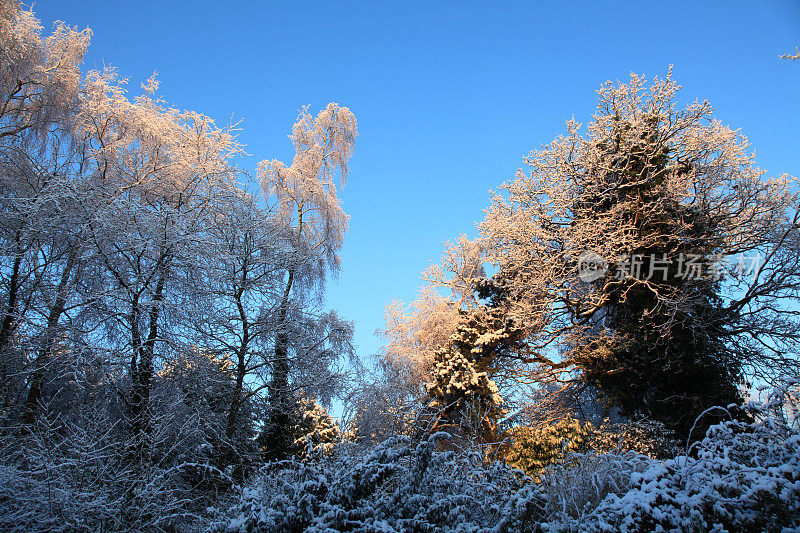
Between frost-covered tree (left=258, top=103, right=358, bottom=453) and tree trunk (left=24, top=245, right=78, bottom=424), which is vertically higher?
frost-covered tree (left=258, top=103, right=358, bottom=453)

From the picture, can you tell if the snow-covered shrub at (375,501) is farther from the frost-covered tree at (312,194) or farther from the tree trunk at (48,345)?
the frost-covered tree at (312,194)

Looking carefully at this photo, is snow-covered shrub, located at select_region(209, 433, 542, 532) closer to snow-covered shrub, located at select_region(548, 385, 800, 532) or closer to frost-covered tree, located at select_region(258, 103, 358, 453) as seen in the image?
snow-covered shrub, located at select_region(548, 385, 800, 532)

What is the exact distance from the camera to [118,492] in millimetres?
4633

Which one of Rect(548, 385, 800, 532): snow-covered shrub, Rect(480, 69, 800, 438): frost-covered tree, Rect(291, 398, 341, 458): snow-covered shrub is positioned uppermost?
Rect(480, 69, 800, 438): frost-covered tree

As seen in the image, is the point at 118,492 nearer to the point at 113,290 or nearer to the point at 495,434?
the point at 113,290

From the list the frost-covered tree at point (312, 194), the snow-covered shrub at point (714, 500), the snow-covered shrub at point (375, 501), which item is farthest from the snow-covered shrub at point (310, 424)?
the snow-covered shrub at point (714, 500)

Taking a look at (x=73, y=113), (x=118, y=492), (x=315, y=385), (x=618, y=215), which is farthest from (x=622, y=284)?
(x=73, y=113)

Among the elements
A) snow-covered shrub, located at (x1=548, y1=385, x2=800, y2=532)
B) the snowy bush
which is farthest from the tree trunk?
snow-covered shrub, located at (x1=548, y1=385, x2=800, y2=532)

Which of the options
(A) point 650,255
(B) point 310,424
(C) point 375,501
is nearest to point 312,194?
(B) point 310,424

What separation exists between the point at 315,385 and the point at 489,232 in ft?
20.3

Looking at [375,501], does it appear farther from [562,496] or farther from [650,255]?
[650,255]

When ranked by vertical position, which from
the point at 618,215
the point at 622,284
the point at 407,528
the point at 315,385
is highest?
the point at 618,215

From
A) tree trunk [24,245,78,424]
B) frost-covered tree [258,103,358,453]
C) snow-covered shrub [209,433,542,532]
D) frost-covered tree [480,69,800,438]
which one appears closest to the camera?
snow-covered shrub [209,433,542,532]

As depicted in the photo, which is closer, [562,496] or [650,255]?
[562,496]
